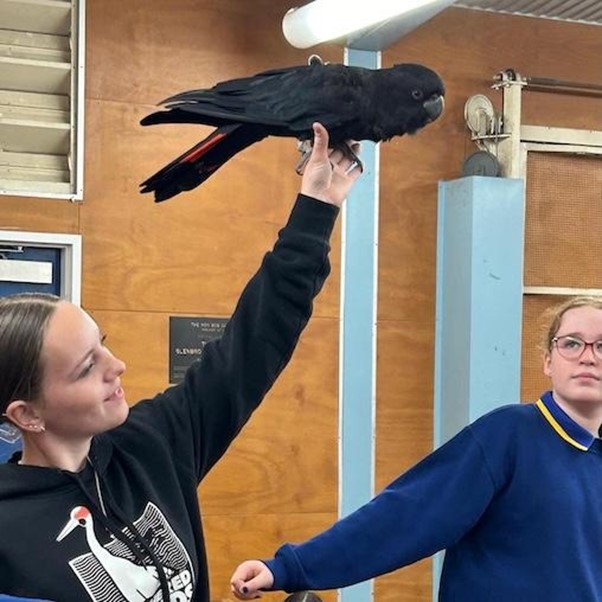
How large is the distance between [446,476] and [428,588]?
2286mm

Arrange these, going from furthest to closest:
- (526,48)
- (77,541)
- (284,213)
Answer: (526,48) < (284,213) < (77,541)

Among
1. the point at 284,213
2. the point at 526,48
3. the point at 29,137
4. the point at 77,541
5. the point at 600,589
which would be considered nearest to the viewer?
the point at 77,541

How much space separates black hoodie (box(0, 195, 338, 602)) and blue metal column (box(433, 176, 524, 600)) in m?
2.42

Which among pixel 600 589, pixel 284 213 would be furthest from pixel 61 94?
pixel 600 589

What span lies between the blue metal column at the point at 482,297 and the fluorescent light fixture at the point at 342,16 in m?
0.69

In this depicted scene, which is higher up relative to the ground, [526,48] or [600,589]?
[526,48]

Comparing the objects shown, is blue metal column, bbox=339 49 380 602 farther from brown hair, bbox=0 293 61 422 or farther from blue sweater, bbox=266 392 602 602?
brown hair, bbox=0 293 61 422

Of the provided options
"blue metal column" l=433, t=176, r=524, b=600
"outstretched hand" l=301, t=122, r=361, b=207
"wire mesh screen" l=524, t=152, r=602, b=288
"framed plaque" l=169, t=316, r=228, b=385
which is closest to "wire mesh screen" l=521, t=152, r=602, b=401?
"wire mesh screen" l=524, t=152, r=602, b=288

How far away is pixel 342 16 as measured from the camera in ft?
10.4

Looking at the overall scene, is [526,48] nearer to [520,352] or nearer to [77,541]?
[520,352]

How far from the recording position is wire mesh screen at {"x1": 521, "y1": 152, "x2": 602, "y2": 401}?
151 inches

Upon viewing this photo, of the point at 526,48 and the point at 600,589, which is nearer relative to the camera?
the point at 600,589

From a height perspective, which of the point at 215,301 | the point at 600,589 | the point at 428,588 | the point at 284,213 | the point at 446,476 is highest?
the point at 284,213

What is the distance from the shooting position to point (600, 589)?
1.59m
